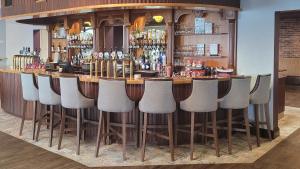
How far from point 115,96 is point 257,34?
2.88 m

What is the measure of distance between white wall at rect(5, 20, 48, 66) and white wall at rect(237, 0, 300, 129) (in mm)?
8446

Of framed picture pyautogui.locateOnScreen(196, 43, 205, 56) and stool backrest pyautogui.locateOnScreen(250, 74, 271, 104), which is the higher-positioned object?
framed picture pyautogui.locateOnScreen(196, 43, 205, 56)

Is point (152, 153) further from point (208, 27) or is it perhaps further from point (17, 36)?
point (17, 36)

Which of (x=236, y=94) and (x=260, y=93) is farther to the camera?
(x=260, y=93)

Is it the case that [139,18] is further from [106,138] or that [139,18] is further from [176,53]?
[106,138]

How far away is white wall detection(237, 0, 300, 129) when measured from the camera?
18.8ft

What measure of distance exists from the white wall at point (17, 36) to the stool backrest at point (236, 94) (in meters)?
9.14

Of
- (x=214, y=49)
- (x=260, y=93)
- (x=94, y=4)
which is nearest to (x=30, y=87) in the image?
(x=94, y=4)

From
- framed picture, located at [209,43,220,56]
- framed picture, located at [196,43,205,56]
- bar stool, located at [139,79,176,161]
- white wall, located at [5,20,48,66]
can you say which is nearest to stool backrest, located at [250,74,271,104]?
framed picture, located at [209,43,220,56]

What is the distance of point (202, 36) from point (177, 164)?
125 inches

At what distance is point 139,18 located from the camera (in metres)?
7.17

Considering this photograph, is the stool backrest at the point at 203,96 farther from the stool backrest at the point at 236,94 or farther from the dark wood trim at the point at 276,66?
the dark wood trim at the point at 276,66

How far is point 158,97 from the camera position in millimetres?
4551

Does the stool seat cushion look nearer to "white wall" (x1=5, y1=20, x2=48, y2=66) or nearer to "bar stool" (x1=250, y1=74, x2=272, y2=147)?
"bar stool" (x1=250, y1=74, x2=272, y2=147)
